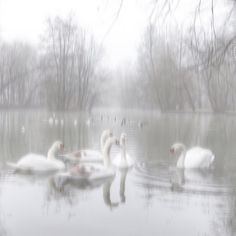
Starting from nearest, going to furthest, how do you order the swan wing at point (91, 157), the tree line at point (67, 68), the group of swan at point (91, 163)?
the group of swan at point (91, 163) → the swan wing at point (91, 157) → the tree line at point (67, 68)

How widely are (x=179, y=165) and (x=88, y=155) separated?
2335 millimetres

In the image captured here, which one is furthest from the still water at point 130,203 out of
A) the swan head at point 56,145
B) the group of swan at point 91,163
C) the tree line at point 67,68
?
the tree line at point 67,68

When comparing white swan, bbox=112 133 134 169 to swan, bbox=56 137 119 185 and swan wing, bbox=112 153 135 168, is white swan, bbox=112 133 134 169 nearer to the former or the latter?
swan wing, bbox=112 153 135 168

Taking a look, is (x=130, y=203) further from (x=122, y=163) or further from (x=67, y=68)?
(x=67, y=68)

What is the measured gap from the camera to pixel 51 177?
8.63m

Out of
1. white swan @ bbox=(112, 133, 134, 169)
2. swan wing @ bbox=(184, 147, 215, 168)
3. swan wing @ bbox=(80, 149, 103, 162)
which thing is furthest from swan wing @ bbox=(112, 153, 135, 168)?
swan wing @ bbox=(184, 147, 215, 168)

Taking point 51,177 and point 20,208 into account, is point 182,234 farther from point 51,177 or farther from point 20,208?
point 51,177

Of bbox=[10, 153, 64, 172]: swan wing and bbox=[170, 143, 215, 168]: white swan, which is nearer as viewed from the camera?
bbox=[10, 153, 64, 172]: swan wing

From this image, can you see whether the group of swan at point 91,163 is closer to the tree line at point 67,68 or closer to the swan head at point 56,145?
the swan head at point 56,145

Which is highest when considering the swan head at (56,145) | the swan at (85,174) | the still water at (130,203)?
the swan head at (56,145)

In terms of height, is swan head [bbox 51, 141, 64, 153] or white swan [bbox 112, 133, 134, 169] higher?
swan head [bbox 51, 141, 64, 153]

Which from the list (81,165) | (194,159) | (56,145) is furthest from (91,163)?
(194,159)

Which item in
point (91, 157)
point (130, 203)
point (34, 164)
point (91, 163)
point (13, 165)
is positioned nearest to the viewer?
point (130, 203)

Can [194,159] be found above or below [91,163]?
above
